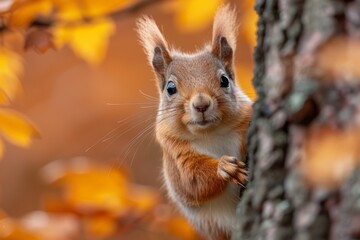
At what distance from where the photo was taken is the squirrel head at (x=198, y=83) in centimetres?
210

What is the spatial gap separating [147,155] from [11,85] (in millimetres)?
4038

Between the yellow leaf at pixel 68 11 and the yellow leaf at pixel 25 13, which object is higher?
the yellow leaf at pixel 68 11

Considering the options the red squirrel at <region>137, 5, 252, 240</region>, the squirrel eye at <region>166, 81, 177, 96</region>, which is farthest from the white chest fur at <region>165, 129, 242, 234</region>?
the squirrel eye at <region>166, 81, 177, 96</region>

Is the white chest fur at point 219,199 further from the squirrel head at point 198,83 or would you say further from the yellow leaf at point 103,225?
the yellow leaf at point 103,225

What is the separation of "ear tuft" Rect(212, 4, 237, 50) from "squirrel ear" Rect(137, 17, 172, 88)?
0.17 meters

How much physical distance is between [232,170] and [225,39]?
0.63 m

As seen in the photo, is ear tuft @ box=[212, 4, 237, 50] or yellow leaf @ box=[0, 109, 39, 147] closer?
yellow leaf @ box=[0, 109, 39, 147]

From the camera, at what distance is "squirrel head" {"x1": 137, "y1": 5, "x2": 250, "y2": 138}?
2.10 metres

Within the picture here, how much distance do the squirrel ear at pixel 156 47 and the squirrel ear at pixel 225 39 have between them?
17 cm

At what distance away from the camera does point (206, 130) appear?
6.90 ft

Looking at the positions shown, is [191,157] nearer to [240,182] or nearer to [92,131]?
[240,182]

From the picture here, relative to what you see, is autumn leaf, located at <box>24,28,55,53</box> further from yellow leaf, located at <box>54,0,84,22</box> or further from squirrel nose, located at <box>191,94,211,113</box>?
squirrel nose, located at <box>191,94,211,113</box>

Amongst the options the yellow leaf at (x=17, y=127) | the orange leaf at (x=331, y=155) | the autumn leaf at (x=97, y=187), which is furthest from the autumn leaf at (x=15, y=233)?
the orange leaf at (x=331, y=155)

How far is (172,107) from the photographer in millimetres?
2234
